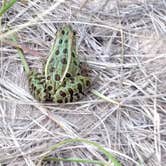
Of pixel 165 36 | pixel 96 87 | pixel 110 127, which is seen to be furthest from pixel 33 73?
pixel 165 36

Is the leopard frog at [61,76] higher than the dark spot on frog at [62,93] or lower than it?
higher

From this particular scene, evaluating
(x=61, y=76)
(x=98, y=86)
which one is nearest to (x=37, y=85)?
(x=61, y=76)

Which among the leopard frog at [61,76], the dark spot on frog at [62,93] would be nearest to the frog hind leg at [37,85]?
the leopard frog at [61,76]

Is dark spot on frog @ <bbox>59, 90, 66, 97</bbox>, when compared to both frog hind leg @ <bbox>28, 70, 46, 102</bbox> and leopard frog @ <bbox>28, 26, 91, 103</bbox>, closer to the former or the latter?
leopard frog @ <bbox>28, 26, 91, 103</bbox>

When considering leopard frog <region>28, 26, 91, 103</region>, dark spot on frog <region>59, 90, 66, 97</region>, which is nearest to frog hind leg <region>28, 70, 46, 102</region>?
leopard frog <region>28, 26, 91, 103</region>

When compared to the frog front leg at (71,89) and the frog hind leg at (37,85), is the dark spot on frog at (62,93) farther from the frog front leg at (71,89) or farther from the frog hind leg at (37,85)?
the frog hind leg at (37,85)

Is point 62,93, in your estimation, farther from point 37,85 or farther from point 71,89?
point 37,85
